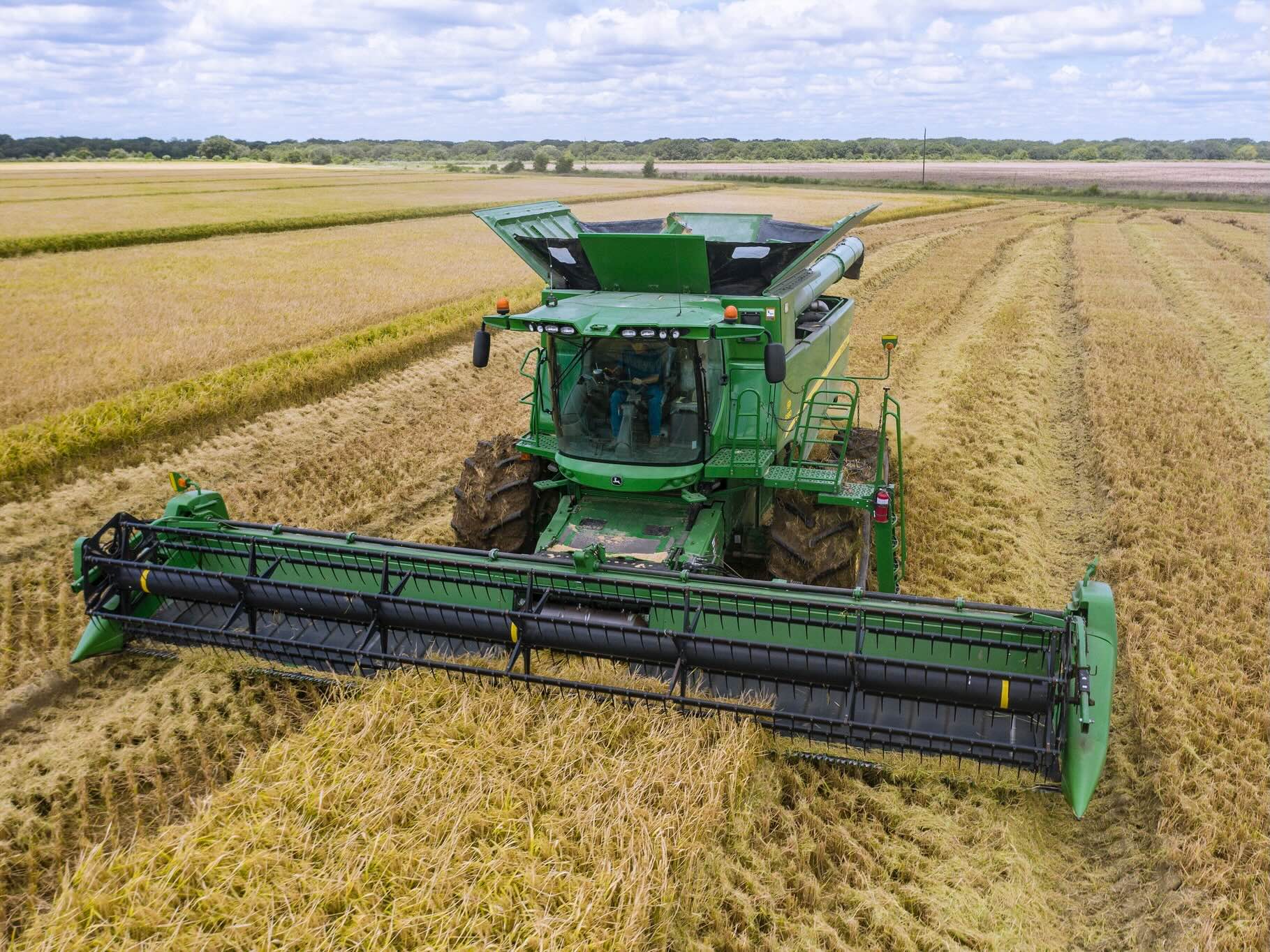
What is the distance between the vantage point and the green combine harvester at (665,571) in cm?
442

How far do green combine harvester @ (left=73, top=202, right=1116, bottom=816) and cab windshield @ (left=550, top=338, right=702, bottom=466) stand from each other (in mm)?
15

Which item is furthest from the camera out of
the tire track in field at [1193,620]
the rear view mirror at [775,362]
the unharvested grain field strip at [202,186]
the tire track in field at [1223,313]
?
the unharvested grain field strip at [202,186]

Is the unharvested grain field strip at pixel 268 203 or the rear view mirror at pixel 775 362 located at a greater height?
the unharvested grain field strip at pixel 268 203

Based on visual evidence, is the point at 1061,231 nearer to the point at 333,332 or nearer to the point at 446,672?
the point at 333,332

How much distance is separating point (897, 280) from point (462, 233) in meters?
13.1

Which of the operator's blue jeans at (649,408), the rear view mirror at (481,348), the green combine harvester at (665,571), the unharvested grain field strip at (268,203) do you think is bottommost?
the green combine harvester at (665,571)

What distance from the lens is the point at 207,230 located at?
2520cm

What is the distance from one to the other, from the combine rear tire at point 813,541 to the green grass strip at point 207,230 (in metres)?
15.1

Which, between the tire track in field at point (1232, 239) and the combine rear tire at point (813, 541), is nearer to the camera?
the combine rear tire at point (813, 541)

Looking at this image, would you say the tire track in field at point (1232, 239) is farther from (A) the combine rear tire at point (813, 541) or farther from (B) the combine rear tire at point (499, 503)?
(B) the combine rear tire at point (499, 503)

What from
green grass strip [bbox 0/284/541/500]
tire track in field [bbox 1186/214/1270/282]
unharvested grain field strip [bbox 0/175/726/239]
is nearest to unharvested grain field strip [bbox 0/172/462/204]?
unharvested grain field strip [bbox 0/175/726/239]

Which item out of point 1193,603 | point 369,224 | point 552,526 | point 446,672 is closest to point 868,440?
point 1193,603

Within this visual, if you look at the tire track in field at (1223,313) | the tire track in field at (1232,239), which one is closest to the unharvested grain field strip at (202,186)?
the tire track in field at (1223,313)

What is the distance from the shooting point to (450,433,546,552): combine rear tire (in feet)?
19.9
